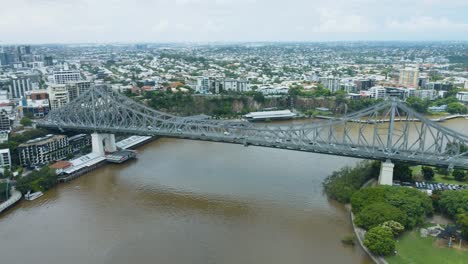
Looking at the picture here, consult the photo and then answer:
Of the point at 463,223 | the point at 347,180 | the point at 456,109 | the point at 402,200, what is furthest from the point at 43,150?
the point at 456,109

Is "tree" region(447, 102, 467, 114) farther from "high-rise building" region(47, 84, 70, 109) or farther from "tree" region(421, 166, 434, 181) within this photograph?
"high-rise building" region(47, 84, 70, 109)

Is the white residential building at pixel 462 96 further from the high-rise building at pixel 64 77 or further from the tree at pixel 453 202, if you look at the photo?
the high-rise building at pixel 64 77

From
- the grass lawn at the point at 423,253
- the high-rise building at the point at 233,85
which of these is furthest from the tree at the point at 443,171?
the high-rise building at the point at 233,85

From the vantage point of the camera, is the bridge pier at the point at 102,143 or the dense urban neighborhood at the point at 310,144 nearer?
the dense urban neighborhood at the point at 310,144

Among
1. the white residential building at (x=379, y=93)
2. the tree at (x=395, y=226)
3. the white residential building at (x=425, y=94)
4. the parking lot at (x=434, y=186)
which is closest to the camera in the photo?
the tree at (x=395, y=226)

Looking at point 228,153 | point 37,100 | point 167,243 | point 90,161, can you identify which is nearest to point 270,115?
point 228,153

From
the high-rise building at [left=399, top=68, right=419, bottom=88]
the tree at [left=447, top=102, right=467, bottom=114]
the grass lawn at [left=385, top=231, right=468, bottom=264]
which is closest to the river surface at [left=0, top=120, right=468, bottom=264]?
the grass lawn at [left=385, top=231, right=468, bottom=264]
